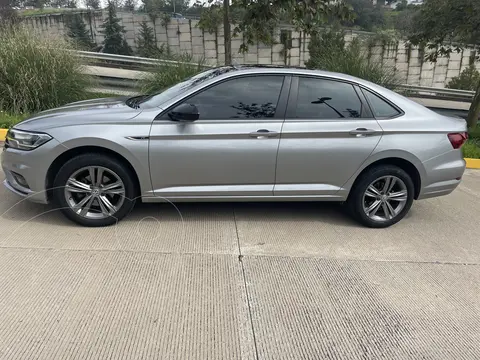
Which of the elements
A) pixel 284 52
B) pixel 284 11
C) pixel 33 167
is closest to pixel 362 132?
pixel 33 167

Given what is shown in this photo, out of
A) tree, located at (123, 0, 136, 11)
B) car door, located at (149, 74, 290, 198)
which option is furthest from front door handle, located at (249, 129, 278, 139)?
tree, located at (123, 0, 136, 11)

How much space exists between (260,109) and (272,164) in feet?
1.88

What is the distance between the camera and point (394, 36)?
85.6 ft

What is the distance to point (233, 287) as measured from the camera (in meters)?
2.93

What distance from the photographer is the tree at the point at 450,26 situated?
8172 millimetres

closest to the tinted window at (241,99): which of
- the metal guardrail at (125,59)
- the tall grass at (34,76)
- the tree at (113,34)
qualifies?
the tall grass at (34,76)

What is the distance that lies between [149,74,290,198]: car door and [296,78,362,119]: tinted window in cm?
20

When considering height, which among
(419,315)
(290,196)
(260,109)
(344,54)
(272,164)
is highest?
(344,54)

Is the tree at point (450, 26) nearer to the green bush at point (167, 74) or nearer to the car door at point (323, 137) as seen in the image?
the green bush at point (167, 74)

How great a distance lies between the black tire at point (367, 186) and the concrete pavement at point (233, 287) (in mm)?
115

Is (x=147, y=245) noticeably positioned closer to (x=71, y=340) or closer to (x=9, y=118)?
(x=71, y=340)

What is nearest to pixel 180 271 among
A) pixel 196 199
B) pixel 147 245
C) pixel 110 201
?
pixel 147 245

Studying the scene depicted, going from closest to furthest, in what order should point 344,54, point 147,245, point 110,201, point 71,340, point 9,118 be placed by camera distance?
1. point 71,340
2. point 147,245
3. point 110,201
4. point 9,118
5. point 344,54

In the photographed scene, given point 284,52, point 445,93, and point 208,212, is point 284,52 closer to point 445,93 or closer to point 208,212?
point 445,93
